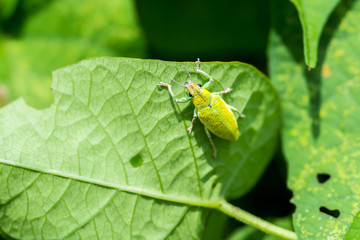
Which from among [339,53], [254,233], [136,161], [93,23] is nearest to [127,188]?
[136,161]

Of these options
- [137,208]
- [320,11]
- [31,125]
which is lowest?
[137,208]

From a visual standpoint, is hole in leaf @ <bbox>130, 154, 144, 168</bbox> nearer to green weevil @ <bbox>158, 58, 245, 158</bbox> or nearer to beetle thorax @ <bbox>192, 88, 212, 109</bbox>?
green weevil @ <bbox>158, 58, 245, 158</bbox>

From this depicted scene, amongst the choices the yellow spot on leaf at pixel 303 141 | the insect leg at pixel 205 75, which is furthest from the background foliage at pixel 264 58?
the insect leg at pixel 205 75

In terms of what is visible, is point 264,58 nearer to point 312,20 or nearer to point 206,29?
point 206,29

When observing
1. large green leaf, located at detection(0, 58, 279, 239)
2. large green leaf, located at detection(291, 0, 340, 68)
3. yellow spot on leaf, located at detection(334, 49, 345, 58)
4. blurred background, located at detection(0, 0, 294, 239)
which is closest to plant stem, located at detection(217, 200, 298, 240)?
large green leaf, located at detection(0, 58, 279, 239)

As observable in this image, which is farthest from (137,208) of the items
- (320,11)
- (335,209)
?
(320,11)

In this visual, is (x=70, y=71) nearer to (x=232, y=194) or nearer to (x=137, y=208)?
(x=137, y=208)
